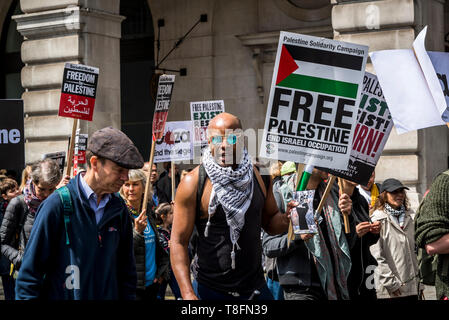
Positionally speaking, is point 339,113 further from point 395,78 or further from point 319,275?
point 319,275

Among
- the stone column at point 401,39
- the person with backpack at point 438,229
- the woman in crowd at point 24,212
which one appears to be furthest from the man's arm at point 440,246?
the stone column at point 401,39

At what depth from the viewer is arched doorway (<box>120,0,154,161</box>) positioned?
63.6 feet

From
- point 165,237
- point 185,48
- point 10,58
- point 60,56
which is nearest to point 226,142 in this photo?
point 165,237

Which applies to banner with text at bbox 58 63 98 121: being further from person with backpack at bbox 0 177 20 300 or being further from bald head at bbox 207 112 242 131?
bald head at bbox 207 112 242 131

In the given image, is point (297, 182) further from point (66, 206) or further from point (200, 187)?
point (66, 206)

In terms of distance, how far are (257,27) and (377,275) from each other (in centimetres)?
1117

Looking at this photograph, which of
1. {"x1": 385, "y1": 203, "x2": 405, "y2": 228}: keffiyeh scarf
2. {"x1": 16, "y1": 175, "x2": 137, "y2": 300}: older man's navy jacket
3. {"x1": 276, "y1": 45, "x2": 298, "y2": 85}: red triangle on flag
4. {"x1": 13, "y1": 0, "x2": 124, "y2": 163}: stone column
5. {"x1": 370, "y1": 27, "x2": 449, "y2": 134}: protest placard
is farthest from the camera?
{"x1": 13, "y1": 0, "x2": 124, "y2": 163}: stone column

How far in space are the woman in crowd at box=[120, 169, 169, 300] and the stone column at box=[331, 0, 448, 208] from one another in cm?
563

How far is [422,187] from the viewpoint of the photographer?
477 inches

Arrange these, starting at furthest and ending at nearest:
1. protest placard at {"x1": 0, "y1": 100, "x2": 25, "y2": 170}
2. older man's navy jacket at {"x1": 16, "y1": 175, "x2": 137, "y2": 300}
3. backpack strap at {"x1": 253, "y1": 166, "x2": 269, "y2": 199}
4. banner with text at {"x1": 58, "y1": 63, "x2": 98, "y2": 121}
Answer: banner with text at {"x1": 58, "y1": 63, "x2": 98, "y2": 121} → protest placard at {"x1": 0, "y1": 100, "x2": 25, "y2": 170} → backpack strap at {"x1": 253, "y1": 166, "x2": 269, "y2": 199} → older man's navy jacket at {"x1": 16, "y1": 175, "x2": 137, "y2": 300}

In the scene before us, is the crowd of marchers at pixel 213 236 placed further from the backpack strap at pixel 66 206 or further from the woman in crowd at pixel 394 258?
the woman in crowd at pixel 394 258

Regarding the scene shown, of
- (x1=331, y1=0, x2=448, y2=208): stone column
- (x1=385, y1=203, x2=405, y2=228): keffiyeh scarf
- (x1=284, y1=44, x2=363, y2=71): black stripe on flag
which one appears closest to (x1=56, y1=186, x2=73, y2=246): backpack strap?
(x1=284, y1=44, x2=363, y2=71): black stripe on flag

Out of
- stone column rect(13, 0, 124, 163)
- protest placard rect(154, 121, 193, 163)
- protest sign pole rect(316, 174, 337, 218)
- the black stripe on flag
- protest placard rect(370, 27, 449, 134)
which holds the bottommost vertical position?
protest sign pole rect(316, 174, 337, 218)

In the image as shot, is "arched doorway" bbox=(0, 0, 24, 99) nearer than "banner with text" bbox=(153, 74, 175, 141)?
No
